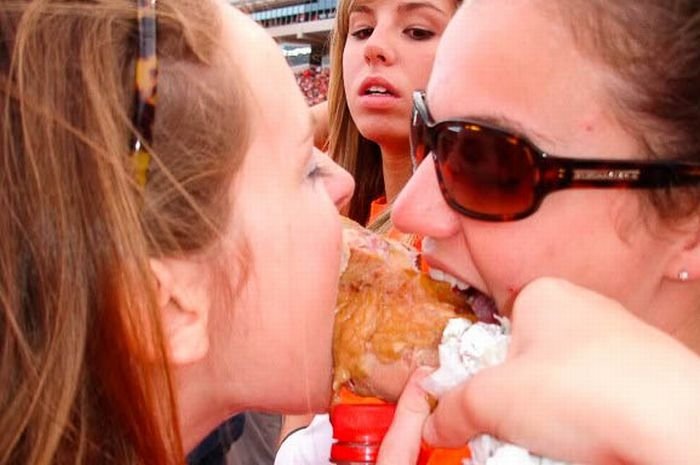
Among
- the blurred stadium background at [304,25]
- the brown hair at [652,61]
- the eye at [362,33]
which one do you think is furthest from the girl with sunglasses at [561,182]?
the blurred stadium background at [304,25]

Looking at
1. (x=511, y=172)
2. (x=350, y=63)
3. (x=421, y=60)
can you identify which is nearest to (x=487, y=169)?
(x=511, y=172)

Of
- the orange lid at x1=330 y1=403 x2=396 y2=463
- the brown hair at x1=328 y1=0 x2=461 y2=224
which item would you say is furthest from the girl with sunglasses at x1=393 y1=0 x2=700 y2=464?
the brown hair at x1=328 y1=0 x2=461 y2=224

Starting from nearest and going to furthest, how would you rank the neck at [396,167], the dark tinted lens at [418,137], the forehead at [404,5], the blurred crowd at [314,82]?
1. the dark tinted lens at [418,137]
2. the forehead at [404,5]
3. the neck at [396,167]
4. the blurred crowd at [314,82]

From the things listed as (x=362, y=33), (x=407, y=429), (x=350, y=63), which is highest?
(x=362, y=33)

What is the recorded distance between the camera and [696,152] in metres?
1.13

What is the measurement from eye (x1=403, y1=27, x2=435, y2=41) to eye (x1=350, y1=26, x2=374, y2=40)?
0.15 meters

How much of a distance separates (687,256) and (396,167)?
63.1 inches

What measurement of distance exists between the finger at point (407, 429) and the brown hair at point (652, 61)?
1.58ft

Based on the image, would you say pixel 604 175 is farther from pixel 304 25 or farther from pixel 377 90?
pixel 304 25

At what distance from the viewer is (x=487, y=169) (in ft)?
3.93

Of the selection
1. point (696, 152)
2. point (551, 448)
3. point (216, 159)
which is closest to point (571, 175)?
point (696, 152)

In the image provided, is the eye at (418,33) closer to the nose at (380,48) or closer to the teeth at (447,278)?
the nose at (380,48)

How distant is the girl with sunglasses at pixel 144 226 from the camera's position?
948 mm

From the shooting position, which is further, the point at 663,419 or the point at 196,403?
the point at 196,403
